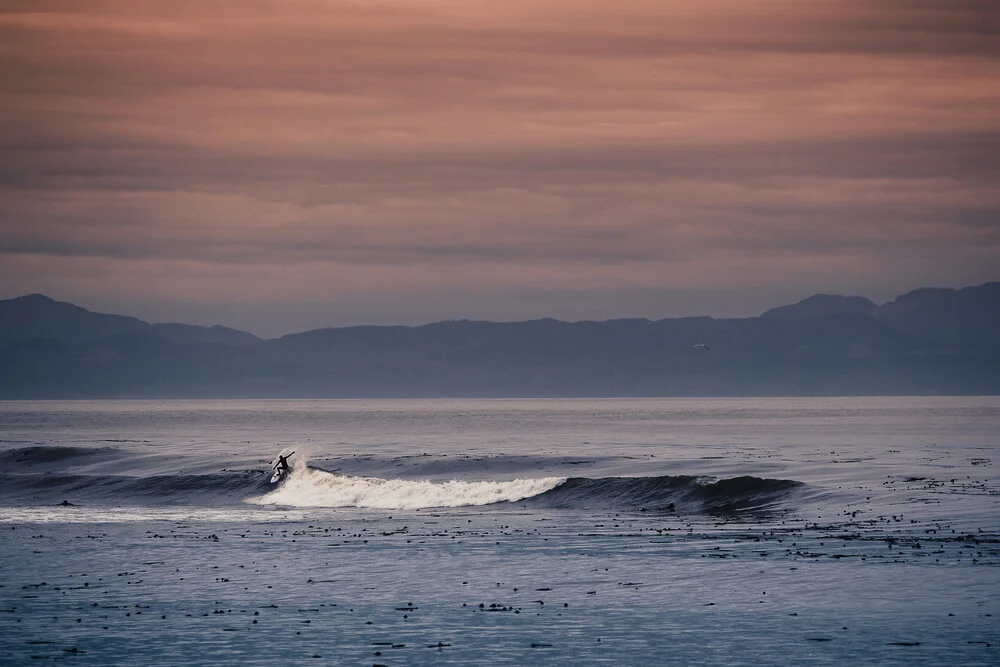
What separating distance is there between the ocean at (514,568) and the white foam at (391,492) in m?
0.28

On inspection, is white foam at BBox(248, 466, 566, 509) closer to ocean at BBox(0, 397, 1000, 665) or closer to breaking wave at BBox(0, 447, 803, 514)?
breaking wave at BBox(0, 447, 803, 514)

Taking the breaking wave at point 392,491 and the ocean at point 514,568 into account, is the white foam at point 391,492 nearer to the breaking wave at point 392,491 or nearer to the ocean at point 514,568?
the breaking wave at point 392,491

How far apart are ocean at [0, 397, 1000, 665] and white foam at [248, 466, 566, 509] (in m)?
0.28

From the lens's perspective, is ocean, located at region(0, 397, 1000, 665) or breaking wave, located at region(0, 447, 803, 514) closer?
ocean, located at region(0, 397, 1000, 665)

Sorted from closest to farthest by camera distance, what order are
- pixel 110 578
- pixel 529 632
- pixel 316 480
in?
pixel 529 632
pixel 110 578
pixel 316 480

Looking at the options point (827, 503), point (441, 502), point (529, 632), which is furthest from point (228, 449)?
point (529, 632)

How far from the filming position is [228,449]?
440 ft

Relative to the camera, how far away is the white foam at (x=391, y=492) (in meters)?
75.8

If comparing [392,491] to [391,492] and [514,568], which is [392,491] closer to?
[391,492]

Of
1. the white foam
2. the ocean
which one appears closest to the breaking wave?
the white foam

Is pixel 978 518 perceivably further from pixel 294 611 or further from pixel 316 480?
pixel 316 480

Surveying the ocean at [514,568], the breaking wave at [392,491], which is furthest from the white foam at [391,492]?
the ocean at [514,568]

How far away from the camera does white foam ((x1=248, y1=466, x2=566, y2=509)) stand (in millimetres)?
75812

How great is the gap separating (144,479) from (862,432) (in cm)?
10772
